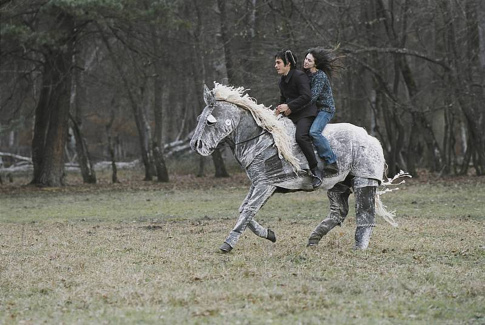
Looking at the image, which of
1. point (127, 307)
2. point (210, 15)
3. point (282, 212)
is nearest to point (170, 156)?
point (210, 15)

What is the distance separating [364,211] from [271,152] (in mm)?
1459

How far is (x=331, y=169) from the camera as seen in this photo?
10.4 meters

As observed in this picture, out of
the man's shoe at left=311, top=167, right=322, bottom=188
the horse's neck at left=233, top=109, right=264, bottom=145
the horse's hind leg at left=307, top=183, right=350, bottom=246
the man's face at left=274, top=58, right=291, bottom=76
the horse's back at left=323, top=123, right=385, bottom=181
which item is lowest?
the horse's hind leg at left=307, top=183, right=350, bottom=246

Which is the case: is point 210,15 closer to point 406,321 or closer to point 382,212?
point 382,212

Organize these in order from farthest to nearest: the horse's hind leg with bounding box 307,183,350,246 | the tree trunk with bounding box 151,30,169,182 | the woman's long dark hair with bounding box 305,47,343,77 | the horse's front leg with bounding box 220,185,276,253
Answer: the tree trunk with bounding box 151,30,169,182, the horse's hind leg with bounding box 307,183,350,246, the woman's long dark hair with bounding box 305,47,343,77, the horse's front leg with bounding box 220,185,276,253

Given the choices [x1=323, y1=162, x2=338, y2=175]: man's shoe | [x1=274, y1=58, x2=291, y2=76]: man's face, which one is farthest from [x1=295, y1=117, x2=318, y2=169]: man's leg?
[x1=274, y1=58, x2=291, y2=76]: man's face

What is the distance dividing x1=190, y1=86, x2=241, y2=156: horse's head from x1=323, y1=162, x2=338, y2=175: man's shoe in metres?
1.30

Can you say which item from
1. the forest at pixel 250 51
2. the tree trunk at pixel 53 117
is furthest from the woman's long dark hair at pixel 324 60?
the tree trunk at pixel 53 117

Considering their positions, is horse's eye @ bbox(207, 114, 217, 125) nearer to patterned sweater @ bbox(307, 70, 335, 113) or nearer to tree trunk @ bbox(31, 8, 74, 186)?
patterned sweater @ bbox(307, 70, 335, 113)

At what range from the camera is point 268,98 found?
28672mm

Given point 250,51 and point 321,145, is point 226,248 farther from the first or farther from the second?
point 250,51

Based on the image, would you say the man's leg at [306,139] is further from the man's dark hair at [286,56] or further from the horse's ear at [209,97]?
the horse's ear at [209,97]

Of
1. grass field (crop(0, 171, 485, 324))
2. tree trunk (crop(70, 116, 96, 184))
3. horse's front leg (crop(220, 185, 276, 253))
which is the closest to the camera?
grass field (crop(0, 171, 485, 324))

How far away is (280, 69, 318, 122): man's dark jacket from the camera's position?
10.3 metres
